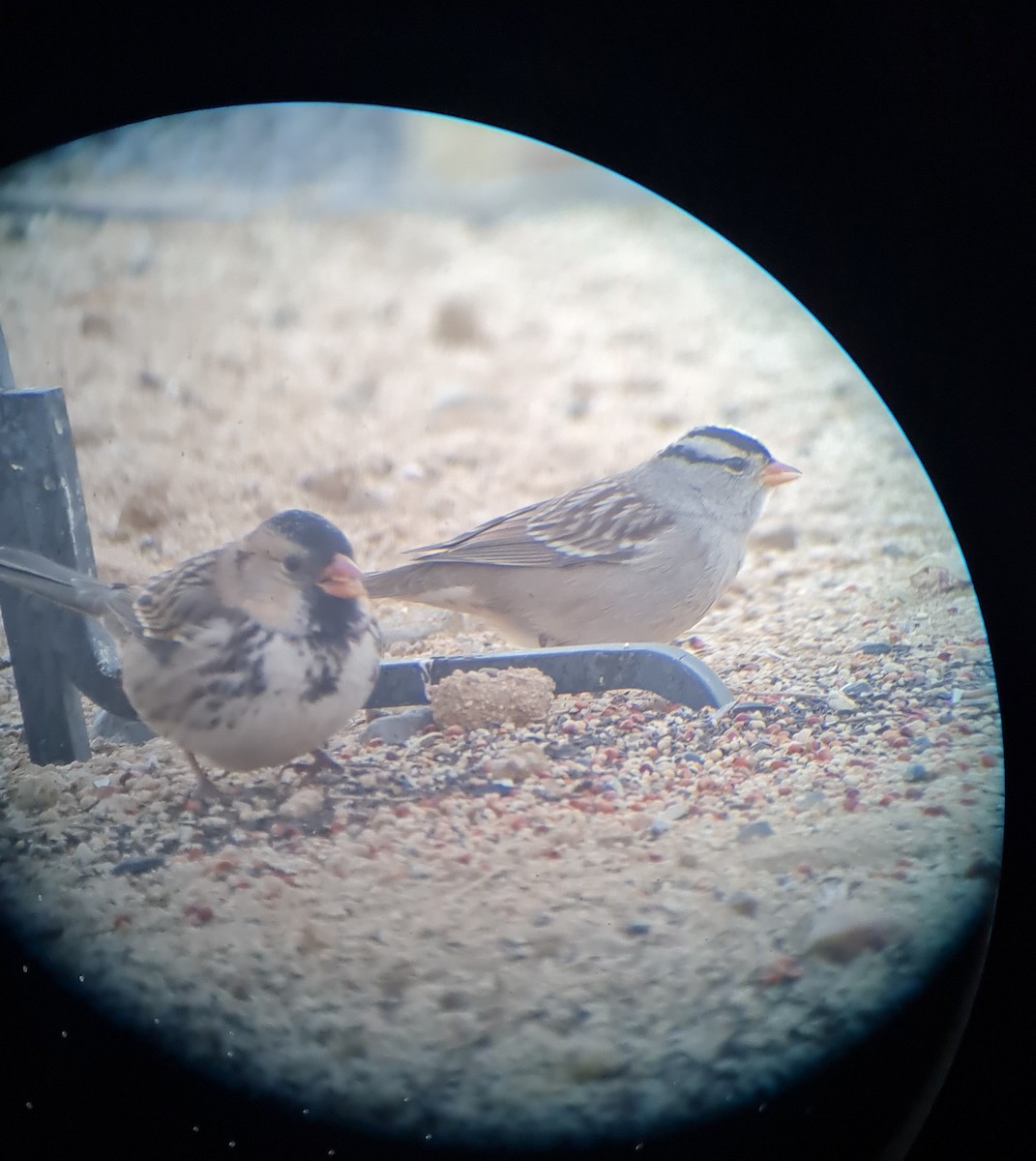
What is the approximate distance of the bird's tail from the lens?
3.97ft

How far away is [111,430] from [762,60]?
931 mm

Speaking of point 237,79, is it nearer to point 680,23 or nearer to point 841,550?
point 680,23

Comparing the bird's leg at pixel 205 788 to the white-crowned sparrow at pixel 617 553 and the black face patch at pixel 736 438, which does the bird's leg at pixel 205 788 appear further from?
the black face patch at pixel 736 438

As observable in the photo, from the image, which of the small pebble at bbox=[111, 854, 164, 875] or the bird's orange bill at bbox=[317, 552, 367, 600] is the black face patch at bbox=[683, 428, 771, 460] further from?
the small pebble at bbox=[111, 854, 164, 875]

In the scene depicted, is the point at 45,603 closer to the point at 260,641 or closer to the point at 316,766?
the point at 260,641

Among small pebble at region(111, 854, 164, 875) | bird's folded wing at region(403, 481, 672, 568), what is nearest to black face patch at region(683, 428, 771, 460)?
bird's folded wing at region(403, 481, 672, 568)

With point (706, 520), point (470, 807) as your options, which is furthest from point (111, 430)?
point (706, 520)

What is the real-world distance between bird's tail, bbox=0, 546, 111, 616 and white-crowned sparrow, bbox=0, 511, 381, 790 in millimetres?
41

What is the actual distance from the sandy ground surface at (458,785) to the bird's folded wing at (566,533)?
0.10 feet

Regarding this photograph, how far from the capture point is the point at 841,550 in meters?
1.26

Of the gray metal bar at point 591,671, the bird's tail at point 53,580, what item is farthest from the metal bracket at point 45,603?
the gray metal bar at point 591,671

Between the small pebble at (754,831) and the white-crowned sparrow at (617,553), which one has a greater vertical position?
the white-crowned sparrow at (617,553)

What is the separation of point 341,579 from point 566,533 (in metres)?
0.29

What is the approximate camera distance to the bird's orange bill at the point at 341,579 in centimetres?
117
